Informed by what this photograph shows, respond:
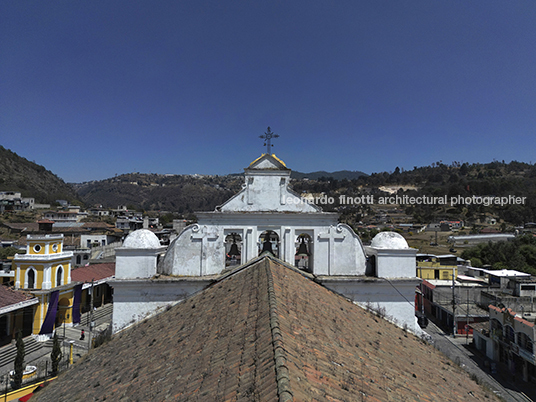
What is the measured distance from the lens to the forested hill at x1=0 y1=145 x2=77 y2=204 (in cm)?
12319

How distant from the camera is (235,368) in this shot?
4.69 meters

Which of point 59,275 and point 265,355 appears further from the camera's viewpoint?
point 59,275

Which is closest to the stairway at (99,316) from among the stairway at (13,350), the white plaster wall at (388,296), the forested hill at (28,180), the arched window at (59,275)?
the arched window at (59,275)

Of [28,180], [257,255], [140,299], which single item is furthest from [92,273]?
[28,180]

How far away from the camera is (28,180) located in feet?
463

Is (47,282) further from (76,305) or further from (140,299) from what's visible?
(140,299)

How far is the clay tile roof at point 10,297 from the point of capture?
2600 centimetres

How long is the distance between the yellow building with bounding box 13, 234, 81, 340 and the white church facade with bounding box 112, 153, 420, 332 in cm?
2231

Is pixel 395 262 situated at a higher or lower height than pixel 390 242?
lower

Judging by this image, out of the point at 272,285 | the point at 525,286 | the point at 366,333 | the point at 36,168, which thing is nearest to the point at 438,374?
the point at 366,333

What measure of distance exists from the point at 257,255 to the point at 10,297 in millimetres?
26195

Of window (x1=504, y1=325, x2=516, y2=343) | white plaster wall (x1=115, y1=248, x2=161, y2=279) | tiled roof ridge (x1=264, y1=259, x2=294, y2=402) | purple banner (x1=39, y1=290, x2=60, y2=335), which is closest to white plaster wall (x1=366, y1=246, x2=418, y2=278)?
tiled roof ridge (x1=264, y1=259, x2=294, y2=402)

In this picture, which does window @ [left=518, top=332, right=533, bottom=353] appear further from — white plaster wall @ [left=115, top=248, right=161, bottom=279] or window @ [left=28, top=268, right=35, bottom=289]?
window @ [left=28, top=268, right=35, bottom=289]

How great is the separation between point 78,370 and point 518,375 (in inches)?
1204
